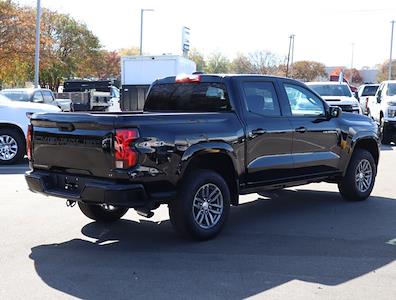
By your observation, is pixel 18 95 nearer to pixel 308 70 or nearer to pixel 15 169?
pixel 15 169

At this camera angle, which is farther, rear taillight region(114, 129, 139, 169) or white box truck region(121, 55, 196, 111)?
white box truck region(121, 55, 196, 111)

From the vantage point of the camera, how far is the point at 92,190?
554 cm

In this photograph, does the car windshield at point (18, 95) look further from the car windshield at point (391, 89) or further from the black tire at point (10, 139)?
the car windshield at point (391, 89)

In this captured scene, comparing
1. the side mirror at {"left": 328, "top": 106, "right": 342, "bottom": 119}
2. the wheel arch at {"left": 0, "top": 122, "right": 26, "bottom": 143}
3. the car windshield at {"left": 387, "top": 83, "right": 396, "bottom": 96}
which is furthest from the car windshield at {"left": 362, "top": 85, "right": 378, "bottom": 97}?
the side mirror at {"left": 328, "top": 106, "right": 342, "bottom": 119}

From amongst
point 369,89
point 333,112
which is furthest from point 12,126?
point 369,89

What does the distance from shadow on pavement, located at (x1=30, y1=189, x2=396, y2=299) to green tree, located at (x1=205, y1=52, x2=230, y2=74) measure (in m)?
80.2

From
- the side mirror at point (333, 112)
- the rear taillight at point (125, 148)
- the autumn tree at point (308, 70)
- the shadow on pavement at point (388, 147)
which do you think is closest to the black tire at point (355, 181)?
the side mirror at point (333, 112)

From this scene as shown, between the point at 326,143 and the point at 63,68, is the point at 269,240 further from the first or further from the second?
the point at 63,68

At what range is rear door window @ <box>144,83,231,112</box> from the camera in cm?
686

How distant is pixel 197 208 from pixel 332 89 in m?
14.4

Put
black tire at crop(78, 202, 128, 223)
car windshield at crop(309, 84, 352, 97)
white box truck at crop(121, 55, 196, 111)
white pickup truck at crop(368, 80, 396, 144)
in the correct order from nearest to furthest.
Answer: black tire at crop(78, 202, 128, 223)
white pickup truck at crop(368, 80, 396, 144)
car windshield at crop(309, 84, 352, 97)
white box truck at crop(121, 55, 196, 111)

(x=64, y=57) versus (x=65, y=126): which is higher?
(x=64, y=57)

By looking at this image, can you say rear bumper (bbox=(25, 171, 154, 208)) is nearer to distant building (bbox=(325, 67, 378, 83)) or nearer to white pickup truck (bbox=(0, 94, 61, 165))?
white pickup truck (bbox=(0, 94, 61, 165))

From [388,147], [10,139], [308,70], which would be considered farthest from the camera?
[308,70]
